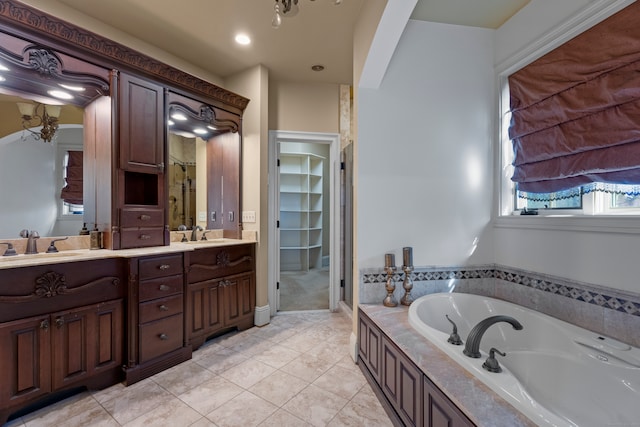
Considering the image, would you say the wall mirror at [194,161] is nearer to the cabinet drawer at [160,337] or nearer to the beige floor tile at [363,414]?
the cabinet drawer at [160,337]

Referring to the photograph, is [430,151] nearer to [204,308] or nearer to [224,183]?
[224,183]

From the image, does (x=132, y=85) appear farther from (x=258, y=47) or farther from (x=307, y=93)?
(x=307, y=93)

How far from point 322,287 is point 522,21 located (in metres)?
3.78

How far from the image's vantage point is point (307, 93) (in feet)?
10.9

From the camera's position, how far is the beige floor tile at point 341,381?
181 cm

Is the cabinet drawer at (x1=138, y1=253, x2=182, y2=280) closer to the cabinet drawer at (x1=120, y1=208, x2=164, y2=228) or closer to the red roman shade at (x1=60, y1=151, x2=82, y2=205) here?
the cabinet drawer at (x1=120, y1=208, x2=164, y2=228)

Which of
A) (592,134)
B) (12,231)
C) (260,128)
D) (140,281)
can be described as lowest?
(140,281)

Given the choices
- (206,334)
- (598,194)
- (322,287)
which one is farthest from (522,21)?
(322,287)

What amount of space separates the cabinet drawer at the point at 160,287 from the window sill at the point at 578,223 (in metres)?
2.63

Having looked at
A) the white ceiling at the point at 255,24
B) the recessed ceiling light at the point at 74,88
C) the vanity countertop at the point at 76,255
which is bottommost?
the vanity countertop at the point at 76,255

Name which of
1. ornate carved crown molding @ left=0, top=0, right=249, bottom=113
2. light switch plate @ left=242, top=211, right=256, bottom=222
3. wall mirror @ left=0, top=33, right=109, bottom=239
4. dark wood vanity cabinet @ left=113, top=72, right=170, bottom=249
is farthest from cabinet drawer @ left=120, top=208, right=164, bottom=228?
ornate carved crown molding @ left=0, top=0, right=249, bottom=113

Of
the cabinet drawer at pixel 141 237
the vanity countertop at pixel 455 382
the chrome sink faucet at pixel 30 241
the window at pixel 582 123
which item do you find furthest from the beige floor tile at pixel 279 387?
the window at pixel 582 123

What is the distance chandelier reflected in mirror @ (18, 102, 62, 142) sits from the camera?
1955 mm

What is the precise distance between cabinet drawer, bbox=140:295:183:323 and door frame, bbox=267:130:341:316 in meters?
1.10
